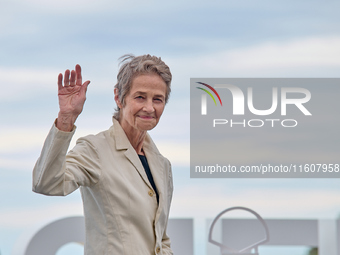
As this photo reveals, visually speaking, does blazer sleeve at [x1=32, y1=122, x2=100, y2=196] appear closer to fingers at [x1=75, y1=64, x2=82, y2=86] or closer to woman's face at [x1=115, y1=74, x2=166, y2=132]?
fingers at [x1=75, y1=64, x2=82, y2=86]

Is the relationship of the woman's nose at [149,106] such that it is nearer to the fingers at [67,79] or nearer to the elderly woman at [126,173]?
the elderly woman at [126,173]

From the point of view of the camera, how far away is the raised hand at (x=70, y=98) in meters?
1.53

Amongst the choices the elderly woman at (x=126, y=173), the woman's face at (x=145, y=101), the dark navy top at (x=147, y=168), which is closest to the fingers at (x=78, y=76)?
the elderly woman at (x=126, y=173)

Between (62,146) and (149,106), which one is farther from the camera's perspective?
(149,106)

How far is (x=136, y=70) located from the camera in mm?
1848

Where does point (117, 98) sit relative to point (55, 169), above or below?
above

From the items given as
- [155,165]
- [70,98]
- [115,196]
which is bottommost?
[115,196]

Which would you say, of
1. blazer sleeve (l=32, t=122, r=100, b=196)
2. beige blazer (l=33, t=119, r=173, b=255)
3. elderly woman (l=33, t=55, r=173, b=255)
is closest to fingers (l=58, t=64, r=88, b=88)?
elderly woman (l=33, t=55, r=173, b=255)

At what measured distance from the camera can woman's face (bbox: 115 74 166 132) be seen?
184 cm

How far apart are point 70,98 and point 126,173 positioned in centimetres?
37

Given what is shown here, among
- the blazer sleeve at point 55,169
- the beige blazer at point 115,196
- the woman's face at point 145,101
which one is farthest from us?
the woman's face at point 145,101

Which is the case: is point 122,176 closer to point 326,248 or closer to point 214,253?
point 214,253

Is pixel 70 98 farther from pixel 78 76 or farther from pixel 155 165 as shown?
pixel 155 165

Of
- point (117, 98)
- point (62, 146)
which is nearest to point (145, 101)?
point (117, 98)
